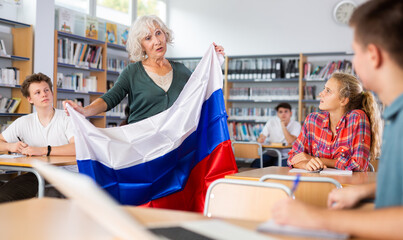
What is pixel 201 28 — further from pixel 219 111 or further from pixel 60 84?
pixel 219 111

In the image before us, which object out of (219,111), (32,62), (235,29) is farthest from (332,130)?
(235,29)

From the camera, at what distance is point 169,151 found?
9.36 ft

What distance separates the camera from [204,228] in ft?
3.40

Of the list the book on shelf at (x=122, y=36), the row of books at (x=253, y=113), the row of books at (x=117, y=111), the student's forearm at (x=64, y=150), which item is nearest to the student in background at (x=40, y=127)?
the student's forearm at (x=64, y=150)

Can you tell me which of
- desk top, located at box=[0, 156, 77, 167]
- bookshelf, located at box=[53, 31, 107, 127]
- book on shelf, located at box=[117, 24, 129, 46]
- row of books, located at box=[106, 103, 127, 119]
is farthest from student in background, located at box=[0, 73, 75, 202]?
book on shelf, located at box=[117, 24, 129, 46]

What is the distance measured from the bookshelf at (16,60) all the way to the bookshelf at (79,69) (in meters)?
0.46

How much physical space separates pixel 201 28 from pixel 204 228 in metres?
9.04

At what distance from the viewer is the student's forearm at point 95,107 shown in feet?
8.98

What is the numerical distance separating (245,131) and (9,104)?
464 cm

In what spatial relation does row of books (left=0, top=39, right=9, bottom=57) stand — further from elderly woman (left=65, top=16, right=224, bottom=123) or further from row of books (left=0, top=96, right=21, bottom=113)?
elderly woman (left=65, top=16, right=224, bottom=123)

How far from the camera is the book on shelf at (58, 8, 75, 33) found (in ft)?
22.9

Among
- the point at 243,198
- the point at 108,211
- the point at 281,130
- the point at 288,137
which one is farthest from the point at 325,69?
the point at 108,211

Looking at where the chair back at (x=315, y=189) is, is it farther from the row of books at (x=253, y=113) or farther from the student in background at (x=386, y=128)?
the row of books at (x=253, y=113)

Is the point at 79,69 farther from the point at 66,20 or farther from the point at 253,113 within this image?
the point at 253,113
